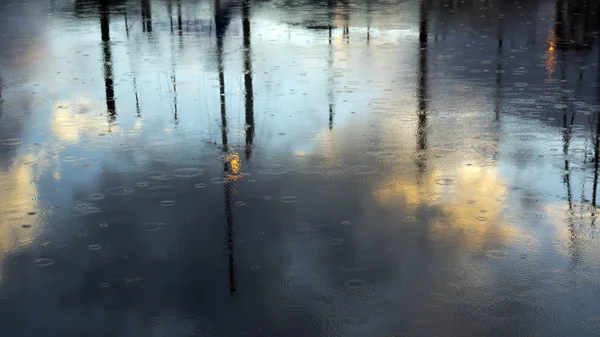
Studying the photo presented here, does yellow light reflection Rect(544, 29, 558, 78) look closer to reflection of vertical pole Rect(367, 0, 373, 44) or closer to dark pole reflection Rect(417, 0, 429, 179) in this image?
dark pole reflection Rect(417, 0, 429, 179)

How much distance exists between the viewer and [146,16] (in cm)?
2606

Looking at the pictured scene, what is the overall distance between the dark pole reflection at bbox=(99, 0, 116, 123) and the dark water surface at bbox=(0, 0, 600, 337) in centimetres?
9

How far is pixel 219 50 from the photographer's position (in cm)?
1841

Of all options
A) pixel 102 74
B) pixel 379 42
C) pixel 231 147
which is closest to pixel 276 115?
pixel 231 147

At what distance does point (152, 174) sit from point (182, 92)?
469cm

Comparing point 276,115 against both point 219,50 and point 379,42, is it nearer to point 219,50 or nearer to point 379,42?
point 219,50

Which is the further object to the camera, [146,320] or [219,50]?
[219,50]

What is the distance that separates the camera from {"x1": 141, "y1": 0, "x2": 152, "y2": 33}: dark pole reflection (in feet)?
75.1

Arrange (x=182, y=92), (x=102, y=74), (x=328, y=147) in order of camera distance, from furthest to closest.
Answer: (x=102, y=74) → (x=182, y=92) → (x=328, y=147)

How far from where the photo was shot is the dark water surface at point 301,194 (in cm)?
559

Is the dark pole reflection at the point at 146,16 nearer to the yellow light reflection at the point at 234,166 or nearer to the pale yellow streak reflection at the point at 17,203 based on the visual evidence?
the yellow light reflection at the point at 234,166

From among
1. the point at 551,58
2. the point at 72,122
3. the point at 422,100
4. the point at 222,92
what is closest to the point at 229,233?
the point at 72,122

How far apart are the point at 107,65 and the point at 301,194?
9.45 metres

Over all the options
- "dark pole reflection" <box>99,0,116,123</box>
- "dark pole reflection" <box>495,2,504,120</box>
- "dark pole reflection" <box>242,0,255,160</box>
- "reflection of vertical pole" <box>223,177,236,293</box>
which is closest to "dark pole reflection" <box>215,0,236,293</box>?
"reflection of vertical pole" <box>223,177,236,293</box>
